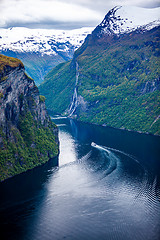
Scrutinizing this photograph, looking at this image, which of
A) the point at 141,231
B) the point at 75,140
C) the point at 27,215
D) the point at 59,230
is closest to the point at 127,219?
the point at 141,231

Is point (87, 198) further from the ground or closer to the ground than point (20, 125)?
closer to the ground

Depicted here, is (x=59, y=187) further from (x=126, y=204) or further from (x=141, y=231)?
(x=141, y=231)

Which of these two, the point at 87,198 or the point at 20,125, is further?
the point at 20,125

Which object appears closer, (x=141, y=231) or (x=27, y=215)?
(x=141, y=231)

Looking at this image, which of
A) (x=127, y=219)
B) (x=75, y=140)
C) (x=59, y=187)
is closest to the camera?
(x=127, y=219)

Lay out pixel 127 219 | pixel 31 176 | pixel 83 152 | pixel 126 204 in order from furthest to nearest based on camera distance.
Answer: pixel 83 152 < pixel 31 176 < pixel 126 204 < pixel 127 219
